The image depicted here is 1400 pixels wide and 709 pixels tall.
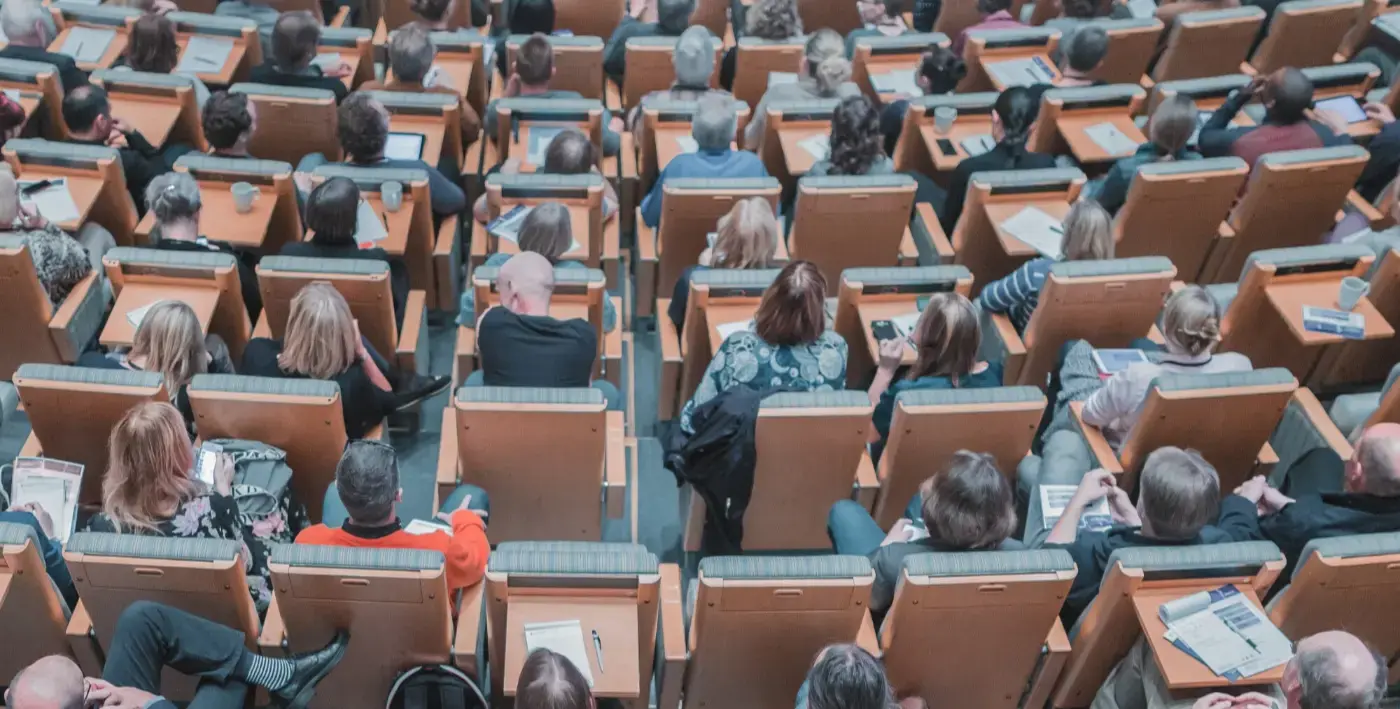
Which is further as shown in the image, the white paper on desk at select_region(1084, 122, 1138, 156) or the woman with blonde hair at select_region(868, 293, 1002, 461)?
the white paper on desk at select_region(1084, 122, 1138, 156)

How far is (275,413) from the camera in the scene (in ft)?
12.5

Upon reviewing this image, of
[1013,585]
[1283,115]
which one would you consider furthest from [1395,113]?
[1013,585]

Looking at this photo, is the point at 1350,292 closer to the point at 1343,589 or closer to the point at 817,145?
the point at 1343,589

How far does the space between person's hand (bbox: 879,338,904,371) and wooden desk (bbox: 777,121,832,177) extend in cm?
143

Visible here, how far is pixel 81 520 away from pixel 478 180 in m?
2.56

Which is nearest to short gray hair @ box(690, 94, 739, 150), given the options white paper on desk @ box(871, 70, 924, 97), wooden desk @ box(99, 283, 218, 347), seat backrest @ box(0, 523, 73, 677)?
white paper on desk @ box(871, 70, 924, 97)

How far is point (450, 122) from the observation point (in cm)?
588

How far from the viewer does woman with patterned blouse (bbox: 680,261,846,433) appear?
4.08 m

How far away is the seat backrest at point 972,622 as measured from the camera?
10.6ft

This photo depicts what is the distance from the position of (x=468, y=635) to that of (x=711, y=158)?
2699 millimetres

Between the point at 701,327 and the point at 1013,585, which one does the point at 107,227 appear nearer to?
the point at 701,327

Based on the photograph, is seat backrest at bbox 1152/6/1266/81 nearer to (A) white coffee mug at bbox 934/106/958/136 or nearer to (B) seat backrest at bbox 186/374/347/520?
(A) white coffee mug at bbox 934/106/958/136

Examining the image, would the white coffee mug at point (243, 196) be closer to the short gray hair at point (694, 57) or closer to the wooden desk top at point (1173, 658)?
the short gray hair at point (694, 57)

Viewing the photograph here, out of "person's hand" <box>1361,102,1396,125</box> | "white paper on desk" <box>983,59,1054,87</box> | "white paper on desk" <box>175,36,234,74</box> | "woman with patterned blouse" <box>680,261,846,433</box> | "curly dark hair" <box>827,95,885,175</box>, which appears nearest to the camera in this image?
"woman with patterned blouse" <box>680,261,846,433</box>
